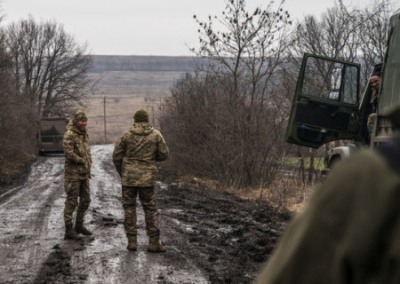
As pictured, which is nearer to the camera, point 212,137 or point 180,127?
point 212,137

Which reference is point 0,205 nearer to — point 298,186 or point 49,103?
point 298,186

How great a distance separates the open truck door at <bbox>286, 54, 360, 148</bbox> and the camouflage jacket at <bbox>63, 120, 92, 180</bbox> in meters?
3.45

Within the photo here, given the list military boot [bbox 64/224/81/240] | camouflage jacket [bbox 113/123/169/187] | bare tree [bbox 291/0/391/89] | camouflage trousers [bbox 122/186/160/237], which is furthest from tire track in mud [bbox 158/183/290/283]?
bare tree [bbox 291/0/391/89]

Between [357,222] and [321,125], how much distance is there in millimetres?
9887

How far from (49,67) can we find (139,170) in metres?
51.6

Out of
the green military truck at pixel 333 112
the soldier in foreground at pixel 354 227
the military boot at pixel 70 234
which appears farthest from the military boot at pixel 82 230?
the soldier in foreground at pixel 354 227

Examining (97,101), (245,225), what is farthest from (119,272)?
(97,101)

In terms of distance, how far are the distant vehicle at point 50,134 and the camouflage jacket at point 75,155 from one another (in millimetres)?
34042

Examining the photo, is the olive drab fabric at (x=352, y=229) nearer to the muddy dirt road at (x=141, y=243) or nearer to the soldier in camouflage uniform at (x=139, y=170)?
the muddy dirt road at (x=141, y=243)

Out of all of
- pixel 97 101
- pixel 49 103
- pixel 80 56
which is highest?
pixel 80 56

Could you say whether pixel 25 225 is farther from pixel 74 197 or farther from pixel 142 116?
pixel 142 116

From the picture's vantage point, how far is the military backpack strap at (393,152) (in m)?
1.10

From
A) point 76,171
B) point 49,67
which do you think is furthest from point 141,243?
point 49,67

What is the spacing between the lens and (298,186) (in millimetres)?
16359
